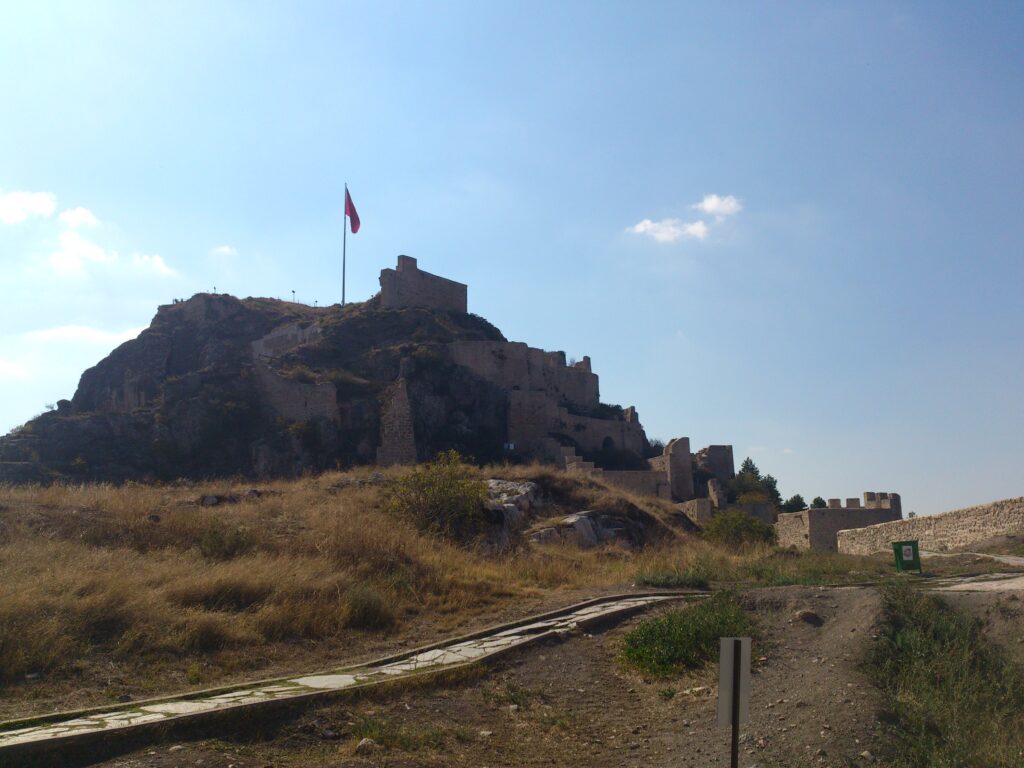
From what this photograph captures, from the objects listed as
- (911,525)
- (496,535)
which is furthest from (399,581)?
(911,525)

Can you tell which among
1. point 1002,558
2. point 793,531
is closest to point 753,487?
point 793,531

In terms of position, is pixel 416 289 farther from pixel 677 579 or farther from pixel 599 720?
pixel 599 720

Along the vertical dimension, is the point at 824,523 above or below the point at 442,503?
below

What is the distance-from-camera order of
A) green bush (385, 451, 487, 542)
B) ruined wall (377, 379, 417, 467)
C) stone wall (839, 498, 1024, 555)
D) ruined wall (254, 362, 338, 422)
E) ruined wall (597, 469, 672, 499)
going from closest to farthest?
green bush (385, 451, 487, 542)
stone wall (839, 498, 1024, 555)
ruined wall (597, 469, 672, 499)
ruined wall (377, 379, 417, 467)
ruined wall (254, 362, 338, 422)

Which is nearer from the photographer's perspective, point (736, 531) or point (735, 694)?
point (735, 694)

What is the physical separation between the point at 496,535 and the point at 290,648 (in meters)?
7.78

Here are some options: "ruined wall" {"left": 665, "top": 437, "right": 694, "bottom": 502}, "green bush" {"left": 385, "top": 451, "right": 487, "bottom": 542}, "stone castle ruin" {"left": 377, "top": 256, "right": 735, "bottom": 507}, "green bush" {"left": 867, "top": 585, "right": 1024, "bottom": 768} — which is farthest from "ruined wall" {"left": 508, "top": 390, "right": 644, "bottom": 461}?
"green bush" {"left": 867, "top": 585, "right": 1024, "bottom": 768}

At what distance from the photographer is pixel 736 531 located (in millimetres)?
22625

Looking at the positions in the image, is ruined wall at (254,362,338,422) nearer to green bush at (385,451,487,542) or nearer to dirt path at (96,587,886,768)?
green bush at (385,451,487,542)

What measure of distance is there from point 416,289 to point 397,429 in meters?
15.8

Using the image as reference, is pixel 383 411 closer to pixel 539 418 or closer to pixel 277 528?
pixel 539 418

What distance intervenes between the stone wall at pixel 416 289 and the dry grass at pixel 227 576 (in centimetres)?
3800

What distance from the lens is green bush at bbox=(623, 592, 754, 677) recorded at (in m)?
7.51

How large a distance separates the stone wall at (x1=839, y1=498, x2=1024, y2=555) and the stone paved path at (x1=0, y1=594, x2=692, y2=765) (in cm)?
1069
